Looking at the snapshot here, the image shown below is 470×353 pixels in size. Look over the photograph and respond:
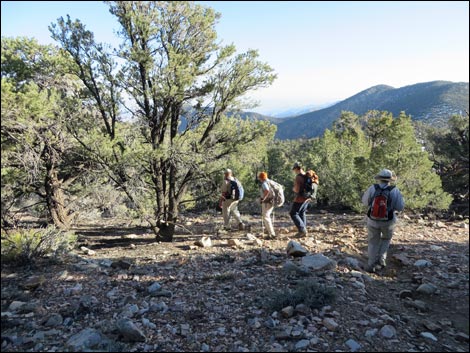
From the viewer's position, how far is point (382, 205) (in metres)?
6.27

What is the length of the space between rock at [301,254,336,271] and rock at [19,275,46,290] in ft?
15.2

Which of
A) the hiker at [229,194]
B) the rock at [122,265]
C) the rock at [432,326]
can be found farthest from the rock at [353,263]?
the rock at [122,265]

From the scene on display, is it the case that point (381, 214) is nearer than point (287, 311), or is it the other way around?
point (287, 311)

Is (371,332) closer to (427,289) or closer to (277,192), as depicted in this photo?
(427,289)

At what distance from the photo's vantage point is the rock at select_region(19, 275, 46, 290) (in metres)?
5.19

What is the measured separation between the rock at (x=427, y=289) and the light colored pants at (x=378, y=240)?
125 cm

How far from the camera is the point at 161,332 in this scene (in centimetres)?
410

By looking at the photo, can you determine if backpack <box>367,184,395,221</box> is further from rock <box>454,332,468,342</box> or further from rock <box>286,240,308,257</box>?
rock <box>454,332,468,342</box>

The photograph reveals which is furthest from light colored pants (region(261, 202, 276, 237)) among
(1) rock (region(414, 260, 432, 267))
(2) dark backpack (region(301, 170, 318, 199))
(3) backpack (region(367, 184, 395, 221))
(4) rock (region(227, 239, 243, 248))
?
(1) rock (region(414, 260, 432, 267))

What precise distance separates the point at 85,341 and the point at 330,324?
2.94 metres

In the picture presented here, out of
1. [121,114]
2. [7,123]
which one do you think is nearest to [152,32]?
[121,114]

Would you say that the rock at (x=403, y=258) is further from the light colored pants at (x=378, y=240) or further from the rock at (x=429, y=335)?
the rock at (x=429, y=335)

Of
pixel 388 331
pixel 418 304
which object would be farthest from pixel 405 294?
pixel 388 331

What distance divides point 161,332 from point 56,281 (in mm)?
2566
